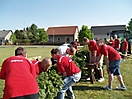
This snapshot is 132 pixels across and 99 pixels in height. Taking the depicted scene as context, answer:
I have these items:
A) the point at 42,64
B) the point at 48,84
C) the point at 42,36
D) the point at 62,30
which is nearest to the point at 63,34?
the point at 62,30

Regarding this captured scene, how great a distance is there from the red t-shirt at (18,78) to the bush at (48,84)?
750 mm

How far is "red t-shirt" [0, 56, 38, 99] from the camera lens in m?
2.69

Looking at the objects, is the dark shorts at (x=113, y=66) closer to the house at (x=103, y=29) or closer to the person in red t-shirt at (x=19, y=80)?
the person in red t-shirt at (x=19, y=80)

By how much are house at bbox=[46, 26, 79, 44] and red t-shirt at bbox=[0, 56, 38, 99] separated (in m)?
66.2

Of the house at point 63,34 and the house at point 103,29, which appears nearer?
the house at point 63,34

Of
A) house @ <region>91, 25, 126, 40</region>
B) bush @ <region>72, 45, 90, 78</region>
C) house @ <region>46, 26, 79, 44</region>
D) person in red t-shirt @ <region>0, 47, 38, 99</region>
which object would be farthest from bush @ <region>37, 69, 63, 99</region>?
house @ <region>91, 25, 126, 40</region>

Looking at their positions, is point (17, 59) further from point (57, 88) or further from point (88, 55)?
point (88, 55)

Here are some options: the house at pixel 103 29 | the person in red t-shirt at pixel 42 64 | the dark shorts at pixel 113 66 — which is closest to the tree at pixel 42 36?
the house at pixel 103 29

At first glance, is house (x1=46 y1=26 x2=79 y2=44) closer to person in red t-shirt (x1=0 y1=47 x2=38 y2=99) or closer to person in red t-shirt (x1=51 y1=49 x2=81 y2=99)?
person in red t-shirt (x1=51 y1=49 x2=81 y2=99)

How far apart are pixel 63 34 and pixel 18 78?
226 feet

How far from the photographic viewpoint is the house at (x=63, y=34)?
2768 inches

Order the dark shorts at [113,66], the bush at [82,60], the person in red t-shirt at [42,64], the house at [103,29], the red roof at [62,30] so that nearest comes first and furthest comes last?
the person in red t-shirt at [42,64] < the dark shorts at [113,66] < the bush at [82,60] < the red roof at [62,30] < the house at [103,29]

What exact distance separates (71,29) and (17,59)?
70204 mm

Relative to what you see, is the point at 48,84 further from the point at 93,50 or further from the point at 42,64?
the point at 93,50
